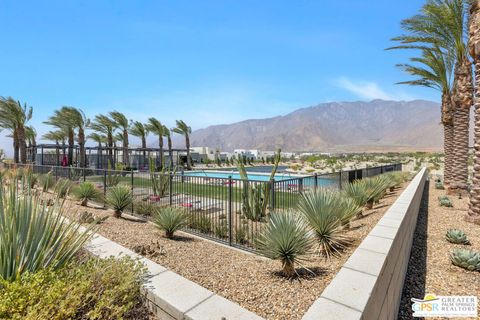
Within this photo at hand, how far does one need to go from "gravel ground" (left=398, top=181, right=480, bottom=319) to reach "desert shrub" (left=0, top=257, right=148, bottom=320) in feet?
12.4

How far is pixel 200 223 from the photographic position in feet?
24.6

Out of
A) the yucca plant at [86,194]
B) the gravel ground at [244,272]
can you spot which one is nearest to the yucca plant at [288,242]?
the gravel ground at [244,272]

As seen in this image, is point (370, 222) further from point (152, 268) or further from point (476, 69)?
point (476, 69)

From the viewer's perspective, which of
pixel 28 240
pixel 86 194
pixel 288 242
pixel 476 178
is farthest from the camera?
pixel 86 194

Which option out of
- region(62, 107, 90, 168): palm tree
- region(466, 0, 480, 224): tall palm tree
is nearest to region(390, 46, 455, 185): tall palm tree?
region(466, 0, 480, 224): tall palm tree

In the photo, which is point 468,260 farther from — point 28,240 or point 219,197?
point 28,240

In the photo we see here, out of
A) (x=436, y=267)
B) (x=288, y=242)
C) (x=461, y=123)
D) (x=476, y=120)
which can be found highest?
(x=461, y=123)

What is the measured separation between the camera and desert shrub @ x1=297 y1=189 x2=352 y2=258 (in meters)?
4.98

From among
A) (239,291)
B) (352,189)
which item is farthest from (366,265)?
(352,189)

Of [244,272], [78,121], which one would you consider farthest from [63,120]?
[244,272]

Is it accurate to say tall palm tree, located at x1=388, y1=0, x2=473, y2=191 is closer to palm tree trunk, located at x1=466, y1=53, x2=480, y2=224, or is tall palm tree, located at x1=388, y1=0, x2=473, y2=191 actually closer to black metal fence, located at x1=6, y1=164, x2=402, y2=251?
palm tree trunk, located at x1=466, y1=53, x2=480, y2=224

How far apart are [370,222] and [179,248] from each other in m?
4.73

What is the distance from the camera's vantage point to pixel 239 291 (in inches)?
130

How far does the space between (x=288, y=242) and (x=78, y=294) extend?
2741 millimetres
